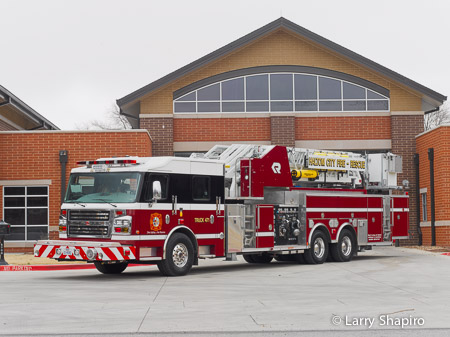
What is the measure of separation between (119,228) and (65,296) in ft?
10.8

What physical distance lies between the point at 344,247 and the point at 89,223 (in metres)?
8.37

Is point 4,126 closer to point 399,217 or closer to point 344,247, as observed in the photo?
point 344,247

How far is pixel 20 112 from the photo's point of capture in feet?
102

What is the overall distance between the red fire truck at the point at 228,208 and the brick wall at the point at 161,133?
911cm

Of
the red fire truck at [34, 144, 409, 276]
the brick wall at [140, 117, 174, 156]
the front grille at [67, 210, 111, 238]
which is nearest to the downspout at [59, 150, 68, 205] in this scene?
the brick wall at [140, 117, 174, 156]

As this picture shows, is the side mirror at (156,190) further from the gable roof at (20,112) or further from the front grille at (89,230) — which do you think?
the gable roof at (20,112)

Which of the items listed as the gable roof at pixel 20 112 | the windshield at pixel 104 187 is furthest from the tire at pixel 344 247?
the gable roof at pixel 20 112

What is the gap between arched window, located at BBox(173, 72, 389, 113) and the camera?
2947cm

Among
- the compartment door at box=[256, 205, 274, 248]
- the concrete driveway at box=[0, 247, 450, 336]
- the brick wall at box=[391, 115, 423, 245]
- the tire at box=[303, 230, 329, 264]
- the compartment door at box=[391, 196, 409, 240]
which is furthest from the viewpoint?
the brick wall at box=[391, 115, 423, 245]

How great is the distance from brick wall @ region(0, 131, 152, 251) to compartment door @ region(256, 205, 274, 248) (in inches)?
341

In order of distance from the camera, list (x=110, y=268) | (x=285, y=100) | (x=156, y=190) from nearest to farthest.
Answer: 1. (x=156, y=190)
2. (x=110, y=268)
3. (x=285, y=100)

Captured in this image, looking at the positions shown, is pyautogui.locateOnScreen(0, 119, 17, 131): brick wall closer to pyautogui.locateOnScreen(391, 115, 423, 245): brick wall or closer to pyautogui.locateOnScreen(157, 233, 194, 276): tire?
pyautogui.locateOnScreen(157, 233, 194, 276): tire

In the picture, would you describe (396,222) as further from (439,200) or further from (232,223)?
(232,223)

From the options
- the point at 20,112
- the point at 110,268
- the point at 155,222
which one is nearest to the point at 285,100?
the point at 20,112
